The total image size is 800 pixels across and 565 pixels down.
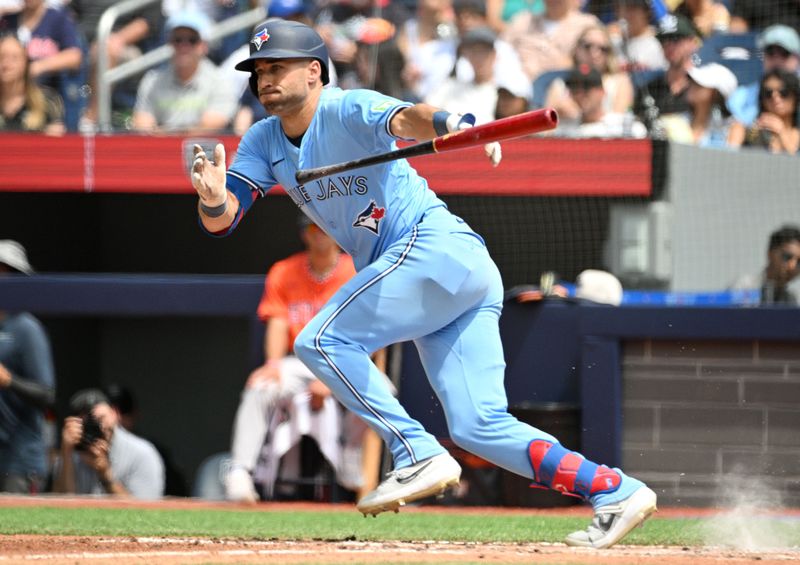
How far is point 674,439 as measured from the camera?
7.34m

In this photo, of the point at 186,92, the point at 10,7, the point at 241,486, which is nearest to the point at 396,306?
the point at 241,486

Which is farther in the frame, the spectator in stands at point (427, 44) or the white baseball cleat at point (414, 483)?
the spectator in stands at point (427, 44)

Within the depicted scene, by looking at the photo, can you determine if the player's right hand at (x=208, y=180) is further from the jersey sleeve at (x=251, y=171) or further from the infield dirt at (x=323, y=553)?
the infield dirt at (x=323, y=553)

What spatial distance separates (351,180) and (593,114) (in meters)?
4.78

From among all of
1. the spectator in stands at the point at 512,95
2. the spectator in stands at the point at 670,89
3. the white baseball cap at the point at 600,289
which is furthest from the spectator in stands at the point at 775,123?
the white baseball cap at the point at 600,289

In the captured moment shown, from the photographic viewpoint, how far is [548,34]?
957cm

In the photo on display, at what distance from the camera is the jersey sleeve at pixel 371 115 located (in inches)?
174

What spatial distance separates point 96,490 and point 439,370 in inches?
152

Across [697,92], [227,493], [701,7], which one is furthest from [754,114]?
[227,493]


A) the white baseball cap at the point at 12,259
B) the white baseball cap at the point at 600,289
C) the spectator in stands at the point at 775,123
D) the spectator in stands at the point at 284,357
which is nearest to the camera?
the spectator in stands at the point at 284,357

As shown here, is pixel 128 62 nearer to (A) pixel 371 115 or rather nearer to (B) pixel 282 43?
(B) pixel 282 43

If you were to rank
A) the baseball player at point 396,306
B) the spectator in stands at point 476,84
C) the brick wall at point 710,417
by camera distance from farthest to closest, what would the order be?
the spectator in stands at point 476,84 → the brick wall at point 710,417 → the baseball player at point 396,306

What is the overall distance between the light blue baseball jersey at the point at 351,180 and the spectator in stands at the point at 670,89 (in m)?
4.52

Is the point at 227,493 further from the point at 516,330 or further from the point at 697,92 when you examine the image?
the point at 697,92
